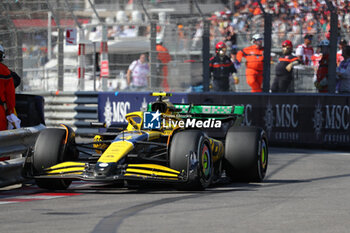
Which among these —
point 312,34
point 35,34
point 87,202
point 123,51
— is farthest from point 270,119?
point 87,202

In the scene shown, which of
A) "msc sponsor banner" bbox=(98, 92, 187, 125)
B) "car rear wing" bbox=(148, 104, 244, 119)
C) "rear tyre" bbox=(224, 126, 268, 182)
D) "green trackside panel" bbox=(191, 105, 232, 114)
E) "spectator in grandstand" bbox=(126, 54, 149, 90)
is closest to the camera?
"rear tyre" bbox=(224, 126, 268, 182)

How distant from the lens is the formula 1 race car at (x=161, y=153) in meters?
8.02

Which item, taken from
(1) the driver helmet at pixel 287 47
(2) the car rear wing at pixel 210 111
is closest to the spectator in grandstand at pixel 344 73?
(1) the driver helmet at pixel 287 47

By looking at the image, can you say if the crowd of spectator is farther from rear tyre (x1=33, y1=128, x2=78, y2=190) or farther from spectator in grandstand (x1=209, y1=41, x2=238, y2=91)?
rear tyre (x1=33, y1=128, x2=78, y2=190)

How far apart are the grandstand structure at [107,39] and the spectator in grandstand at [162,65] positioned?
10 centimetres

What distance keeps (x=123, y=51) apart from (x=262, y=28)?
397cm

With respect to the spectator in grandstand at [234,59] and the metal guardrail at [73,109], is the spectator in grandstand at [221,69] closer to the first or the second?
the spectator in grandstand at [234,59]

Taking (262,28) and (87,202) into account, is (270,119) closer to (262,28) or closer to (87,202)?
(262,28)

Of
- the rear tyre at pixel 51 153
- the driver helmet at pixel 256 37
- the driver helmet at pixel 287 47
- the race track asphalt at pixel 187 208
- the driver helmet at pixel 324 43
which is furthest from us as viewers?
the driver helmet at pixel 256 37

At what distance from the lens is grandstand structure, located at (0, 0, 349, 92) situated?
1641 cm

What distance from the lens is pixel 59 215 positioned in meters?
6.55

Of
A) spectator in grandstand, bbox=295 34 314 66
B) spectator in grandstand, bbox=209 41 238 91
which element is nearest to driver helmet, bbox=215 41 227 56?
spectator in grandstand, bbox=209 41 238 91

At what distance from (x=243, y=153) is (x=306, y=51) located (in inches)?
255

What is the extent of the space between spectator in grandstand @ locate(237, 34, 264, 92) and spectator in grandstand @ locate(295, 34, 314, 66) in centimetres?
78
